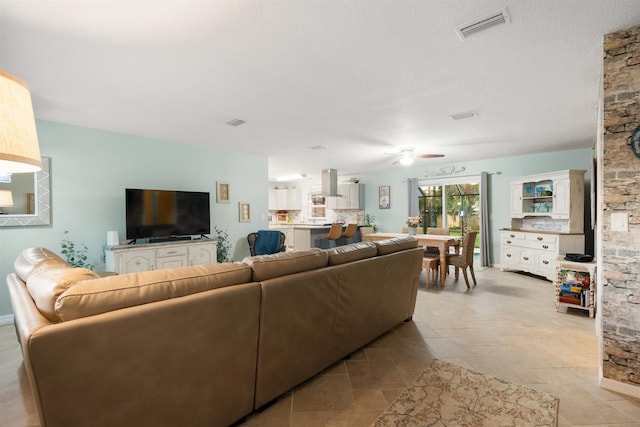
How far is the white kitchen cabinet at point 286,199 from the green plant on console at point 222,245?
4834 millimetres

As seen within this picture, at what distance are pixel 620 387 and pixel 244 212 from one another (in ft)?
17.7

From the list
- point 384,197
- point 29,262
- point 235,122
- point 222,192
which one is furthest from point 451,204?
point 29,262

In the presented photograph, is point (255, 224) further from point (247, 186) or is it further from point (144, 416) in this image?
point (144, 416)

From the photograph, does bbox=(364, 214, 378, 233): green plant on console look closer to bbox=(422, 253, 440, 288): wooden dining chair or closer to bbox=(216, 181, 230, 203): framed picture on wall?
bbox=(422, 253, 440, 288): wooden dining chair

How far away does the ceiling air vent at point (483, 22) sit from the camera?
1.82 metres

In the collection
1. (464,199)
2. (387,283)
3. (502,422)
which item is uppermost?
(464,199)

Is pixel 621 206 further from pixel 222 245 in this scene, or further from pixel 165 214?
pixel 222 245

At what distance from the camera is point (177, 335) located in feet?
4.58

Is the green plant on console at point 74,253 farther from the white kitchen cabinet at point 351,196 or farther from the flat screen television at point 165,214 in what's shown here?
the white kitchen cabinet at point 351,196

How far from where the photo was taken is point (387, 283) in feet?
9.22

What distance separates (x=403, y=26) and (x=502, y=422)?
247cm

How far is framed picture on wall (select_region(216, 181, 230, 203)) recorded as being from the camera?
5535mm

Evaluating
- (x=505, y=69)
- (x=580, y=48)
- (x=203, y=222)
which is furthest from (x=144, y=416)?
(x=203, y=222)

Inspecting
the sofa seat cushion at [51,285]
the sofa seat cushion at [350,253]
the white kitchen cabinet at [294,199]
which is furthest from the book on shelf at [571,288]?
the white kitchen cabinet at [294,199]
